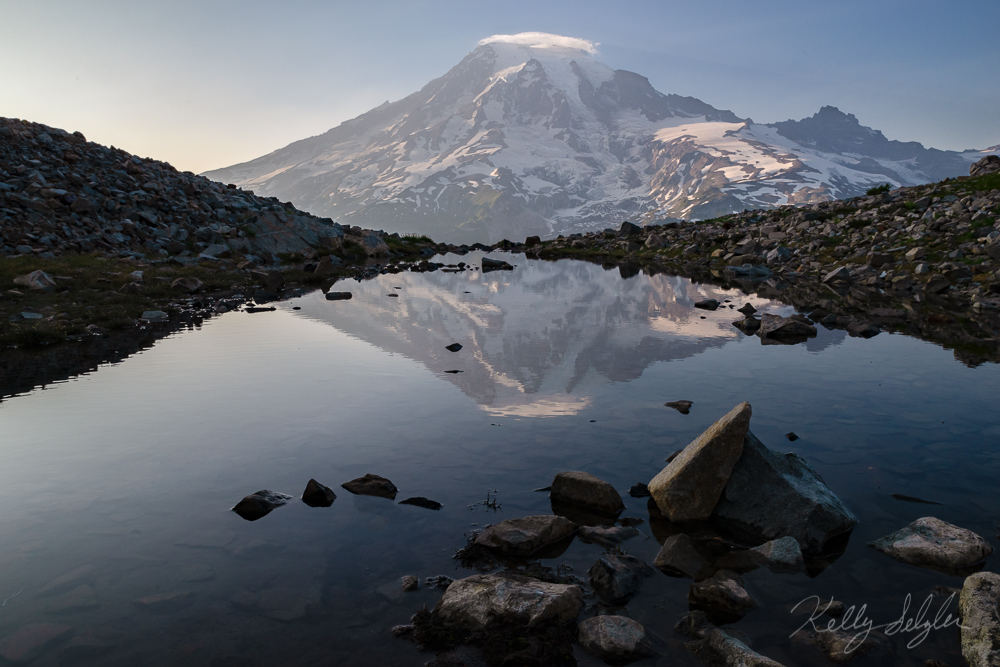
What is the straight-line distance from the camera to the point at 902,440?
1046cm

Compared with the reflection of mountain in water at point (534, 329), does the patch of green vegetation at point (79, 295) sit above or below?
above

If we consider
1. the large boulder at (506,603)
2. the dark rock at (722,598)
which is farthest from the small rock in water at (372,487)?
the dark rock at (722,598)

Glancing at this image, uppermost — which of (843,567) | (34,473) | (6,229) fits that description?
(6,229)

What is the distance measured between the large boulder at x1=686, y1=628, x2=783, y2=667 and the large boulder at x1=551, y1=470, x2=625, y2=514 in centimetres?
268

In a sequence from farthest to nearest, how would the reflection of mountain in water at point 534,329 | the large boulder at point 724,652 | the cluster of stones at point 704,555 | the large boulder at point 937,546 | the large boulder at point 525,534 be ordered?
the reflection of mountain in water at point 534,329, the large boulder at point 525,534, the large boulder at point 937,546, the cluster of stones at point 704,555, the large boulder at point 724,652

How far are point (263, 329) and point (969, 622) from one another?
22.6 meters

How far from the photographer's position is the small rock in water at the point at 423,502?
8156 millimetres

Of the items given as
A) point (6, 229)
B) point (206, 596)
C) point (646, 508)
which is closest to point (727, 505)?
point (646, 508)

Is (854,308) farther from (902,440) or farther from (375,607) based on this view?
(375,607)

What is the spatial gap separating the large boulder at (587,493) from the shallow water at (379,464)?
1.16 feet

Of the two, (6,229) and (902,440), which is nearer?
(902,440)

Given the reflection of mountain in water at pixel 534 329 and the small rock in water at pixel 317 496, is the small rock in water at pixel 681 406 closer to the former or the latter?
the reflection of mountain in water at pixel 534 329

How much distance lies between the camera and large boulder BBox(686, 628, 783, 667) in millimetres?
4992

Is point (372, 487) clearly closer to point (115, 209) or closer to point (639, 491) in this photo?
point (639, 491)
